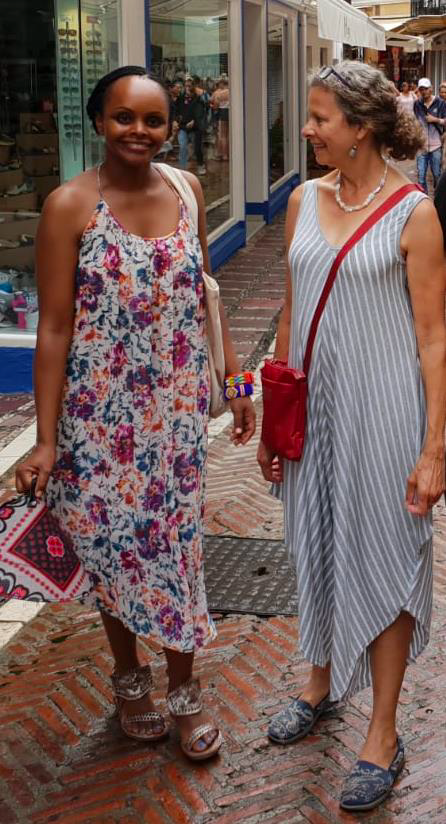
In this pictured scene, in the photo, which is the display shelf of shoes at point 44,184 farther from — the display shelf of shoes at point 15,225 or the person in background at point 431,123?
the person in background at point 431,123

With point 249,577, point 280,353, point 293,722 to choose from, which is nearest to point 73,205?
point 280,353

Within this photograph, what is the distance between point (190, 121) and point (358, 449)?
9169 millimetres

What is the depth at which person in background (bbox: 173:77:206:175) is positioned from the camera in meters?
11.4

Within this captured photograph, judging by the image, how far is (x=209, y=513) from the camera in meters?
5.59

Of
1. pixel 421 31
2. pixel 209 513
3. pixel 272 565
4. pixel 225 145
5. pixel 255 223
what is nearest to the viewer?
pixel 272 565

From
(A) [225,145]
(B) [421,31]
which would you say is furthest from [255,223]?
(B) [421,31]

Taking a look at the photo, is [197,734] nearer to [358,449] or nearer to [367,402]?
[358,449]

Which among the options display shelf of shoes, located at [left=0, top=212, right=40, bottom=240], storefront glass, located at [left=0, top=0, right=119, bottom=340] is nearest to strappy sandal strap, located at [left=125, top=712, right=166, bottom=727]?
storefront glass, located at [left=0, top=0, right=119, bottom=340]

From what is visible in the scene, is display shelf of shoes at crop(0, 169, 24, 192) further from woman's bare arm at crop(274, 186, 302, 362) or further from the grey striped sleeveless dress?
the grey striped sleeveless dress

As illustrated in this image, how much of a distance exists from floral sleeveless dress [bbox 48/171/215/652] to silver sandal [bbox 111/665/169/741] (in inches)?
11.9

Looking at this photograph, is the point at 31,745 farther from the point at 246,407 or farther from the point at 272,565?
the point at 272,565

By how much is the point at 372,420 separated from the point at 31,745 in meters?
1.45

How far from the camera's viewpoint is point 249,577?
4879 mm

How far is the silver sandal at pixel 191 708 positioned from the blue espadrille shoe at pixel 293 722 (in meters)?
0.17
